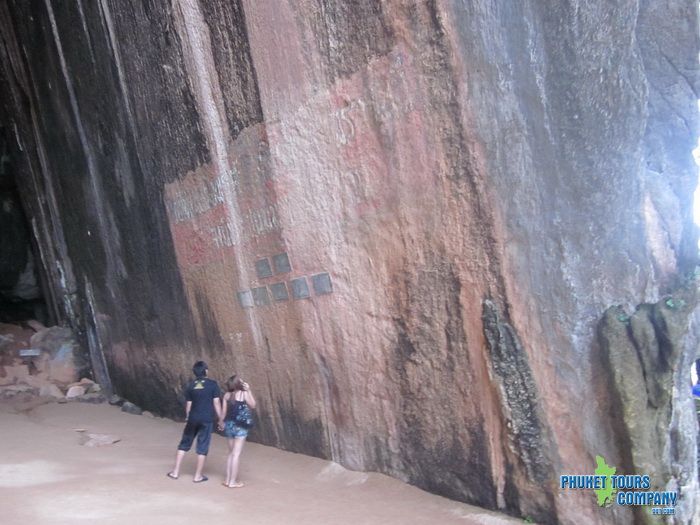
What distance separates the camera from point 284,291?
5.50 metres

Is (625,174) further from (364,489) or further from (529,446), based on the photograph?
(364,489)

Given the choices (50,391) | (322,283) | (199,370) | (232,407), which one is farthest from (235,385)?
(50,391)

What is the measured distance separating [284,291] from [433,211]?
158 centimetres

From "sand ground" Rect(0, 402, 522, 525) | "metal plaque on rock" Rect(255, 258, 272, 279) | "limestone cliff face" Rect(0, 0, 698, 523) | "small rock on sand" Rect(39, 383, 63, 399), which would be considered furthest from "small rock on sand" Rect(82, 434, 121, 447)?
"small rock on sand" Rect(39, 383, 63, 399)

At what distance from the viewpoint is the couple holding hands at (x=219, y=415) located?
5098mm

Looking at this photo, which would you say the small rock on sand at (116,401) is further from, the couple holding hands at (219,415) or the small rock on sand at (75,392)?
the couple holding hands at (219,415)

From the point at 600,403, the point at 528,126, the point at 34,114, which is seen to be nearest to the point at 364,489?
the point at 600,403

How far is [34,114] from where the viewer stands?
9.38m

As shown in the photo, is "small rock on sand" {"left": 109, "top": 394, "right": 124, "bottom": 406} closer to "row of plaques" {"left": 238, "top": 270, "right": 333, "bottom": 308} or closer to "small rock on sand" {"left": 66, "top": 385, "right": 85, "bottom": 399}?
"small rock on sand" {"left": 66, "top": 385, "right": 85, "bottom": 399}

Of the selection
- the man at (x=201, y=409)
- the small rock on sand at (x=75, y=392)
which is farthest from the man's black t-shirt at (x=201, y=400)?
the small rock on sand at (x=75, y=392)
